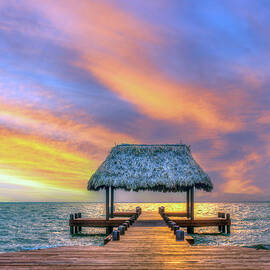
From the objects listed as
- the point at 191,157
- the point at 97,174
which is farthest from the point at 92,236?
the point at 191,157

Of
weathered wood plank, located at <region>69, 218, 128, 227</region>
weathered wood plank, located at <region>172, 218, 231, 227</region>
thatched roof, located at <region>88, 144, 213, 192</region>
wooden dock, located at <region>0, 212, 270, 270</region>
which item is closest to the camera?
wooden dock, located at <region>0, 212, 270, 270</region>

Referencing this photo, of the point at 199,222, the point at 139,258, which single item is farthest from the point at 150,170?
the point at 139,258

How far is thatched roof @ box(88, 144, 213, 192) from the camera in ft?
63.4

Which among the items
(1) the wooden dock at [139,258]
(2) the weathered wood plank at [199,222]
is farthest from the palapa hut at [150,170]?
(1) the wooden dock at [139,258]

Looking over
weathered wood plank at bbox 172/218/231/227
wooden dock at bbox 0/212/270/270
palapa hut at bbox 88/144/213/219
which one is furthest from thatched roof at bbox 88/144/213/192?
wooden dock at bbox 0/212/270/270

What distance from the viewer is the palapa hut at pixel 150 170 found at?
19.3 metres

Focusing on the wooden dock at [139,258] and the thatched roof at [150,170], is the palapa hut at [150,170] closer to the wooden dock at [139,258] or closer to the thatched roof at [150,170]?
the thatched roof at [150,170]

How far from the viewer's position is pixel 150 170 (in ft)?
65.5

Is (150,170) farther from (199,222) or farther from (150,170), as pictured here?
(199,222)

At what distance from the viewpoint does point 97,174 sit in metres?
20.2

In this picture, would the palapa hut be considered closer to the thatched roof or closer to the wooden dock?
the thatched roof

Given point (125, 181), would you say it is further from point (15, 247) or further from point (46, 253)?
point (46, 253)

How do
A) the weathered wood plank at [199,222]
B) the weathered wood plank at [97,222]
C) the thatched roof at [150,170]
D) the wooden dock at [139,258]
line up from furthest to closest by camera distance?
the weathered wood plank at [97,222] < the weathered wood plank at [199,222] < the thatched roof at [150,170] < the wooden dock at [139,258]

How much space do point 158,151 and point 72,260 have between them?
1512 centimetres
